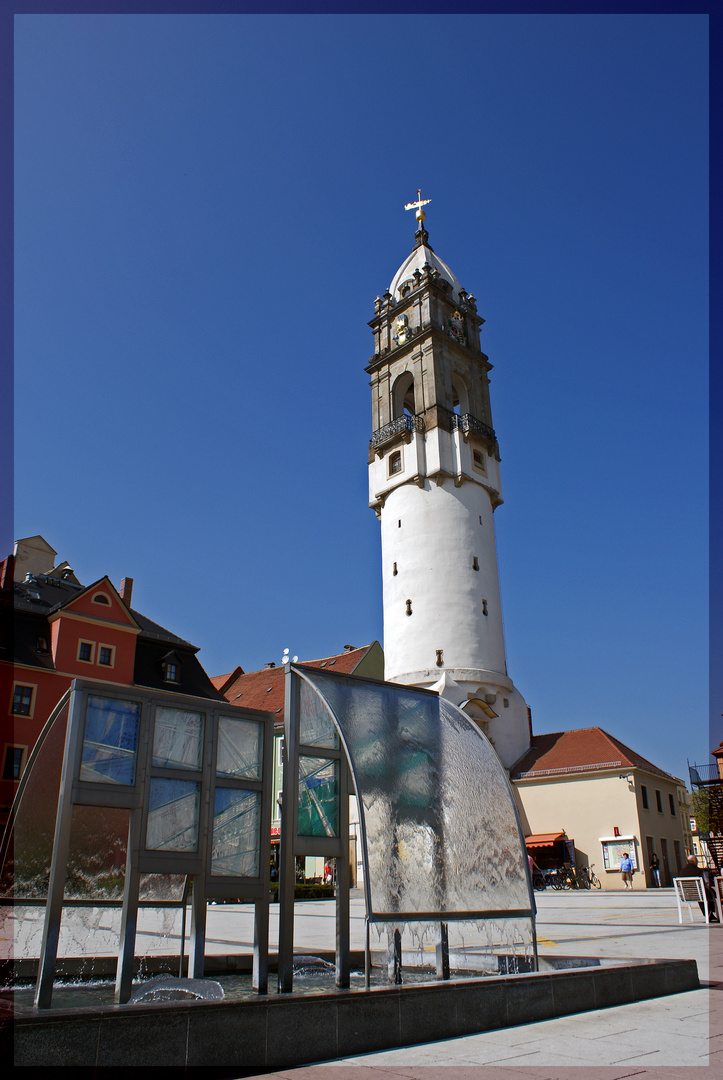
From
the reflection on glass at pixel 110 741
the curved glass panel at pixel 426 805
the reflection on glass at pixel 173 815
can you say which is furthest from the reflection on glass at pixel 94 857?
the curved glass panel at pixel 426 805

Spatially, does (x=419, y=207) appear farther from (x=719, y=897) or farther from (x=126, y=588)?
(x=719, y=897)

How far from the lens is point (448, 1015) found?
660 centimetres

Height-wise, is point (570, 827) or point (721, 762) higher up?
point (721, 762)

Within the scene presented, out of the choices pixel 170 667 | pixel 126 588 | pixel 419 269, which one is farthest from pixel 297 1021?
pixel 419 269

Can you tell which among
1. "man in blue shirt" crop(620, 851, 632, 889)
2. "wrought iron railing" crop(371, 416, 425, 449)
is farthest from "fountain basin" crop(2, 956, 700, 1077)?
"wrought iron railing" crop(371, 416, 425, 449)

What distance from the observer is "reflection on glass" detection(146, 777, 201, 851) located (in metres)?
7.36

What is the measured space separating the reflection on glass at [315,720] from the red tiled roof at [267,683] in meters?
42.7

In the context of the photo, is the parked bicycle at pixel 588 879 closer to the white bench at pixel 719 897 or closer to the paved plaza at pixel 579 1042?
the white bench at pixel 719 897

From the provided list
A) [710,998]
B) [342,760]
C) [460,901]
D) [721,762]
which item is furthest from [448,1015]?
[721,762]

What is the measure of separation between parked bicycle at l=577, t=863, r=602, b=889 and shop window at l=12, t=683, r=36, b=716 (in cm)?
2664

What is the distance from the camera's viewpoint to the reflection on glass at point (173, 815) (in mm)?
7355

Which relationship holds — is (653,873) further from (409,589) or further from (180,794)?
(180,794)

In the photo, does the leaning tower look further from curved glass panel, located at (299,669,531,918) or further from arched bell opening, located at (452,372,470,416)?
curved glass panel, located at (299,669,531,918)

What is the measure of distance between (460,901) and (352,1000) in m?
2.71
